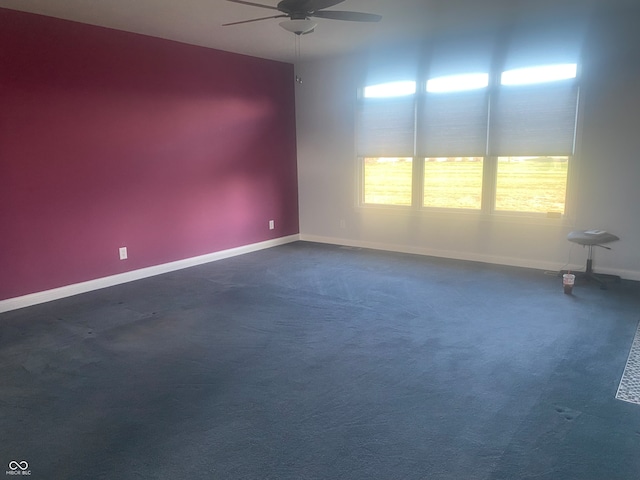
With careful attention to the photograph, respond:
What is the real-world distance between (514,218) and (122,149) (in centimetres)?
444

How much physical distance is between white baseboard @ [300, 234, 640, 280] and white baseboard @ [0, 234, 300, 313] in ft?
3.09

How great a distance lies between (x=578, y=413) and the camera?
7.88 ft

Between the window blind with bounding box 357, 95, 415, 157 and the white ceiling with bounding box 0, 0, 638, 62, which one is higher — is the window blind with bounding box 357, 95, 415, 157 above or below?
below

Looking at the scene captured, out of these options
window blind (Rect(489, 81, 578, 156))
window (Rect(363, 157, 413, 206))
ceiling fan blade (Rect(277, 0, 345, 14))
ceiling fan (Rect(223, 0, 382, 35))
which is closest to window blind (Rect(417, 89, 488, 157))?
window blind (Rect(489, 81, 578, 156))

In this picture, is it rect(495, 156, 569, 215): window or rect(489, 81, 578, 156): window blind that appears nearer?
rect(489, 81, 578, 156): window blind

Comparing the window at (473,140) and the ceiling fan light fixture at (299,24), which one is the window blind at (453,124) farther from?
the ceiling fan light fixture at (299,24)

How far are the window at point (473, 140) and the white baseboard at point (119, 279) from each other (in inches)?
75.0

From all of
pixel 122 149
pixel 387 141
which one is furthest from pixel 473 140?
pixel 122 149

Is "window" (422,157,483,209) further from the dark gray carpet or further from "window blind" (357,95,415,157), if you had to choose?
the dark gray carpet

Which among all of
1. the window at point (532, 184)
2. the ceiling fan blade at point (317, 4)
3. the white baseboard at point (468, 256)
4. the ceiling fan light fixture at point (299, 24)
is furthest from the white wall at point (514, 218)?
the ceiling fan blade at point (317, 4)

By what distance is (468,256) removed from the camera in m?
5.71

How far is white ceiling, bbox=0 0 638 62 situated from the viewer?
3.88 metres

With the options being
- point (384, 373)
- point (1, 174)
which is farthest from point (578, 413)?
point (1, 174)

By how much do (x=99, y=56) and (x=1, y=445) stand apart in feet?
12.2
